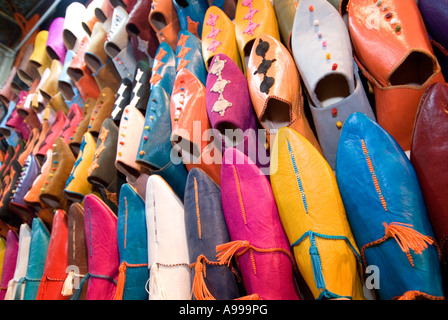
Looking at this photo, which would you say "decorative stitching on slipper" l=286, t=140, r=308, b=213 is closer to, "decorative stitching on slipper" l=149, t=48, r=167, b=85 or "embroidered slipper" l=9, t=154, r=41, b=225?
"decorative stitching on slipper" l=149, t=48, r=167, b=85

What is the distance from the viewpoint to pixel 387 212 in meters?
0.81


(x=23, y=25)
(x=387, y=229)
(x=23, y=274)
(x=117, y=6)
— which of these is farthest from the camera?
(x=23, y=25)

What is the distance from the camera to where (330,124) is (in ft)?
3.41

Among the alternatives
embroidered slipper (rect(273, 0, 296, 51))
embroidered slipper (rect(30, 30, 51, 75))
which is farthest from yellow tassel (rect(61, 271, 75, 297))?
embroidered slipper (rect(30, 30, 51, 75))

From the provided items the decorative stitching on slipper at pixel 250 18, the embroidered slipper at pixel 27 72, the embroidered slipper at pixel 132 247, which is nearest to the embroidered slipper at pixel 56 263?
the embroidered slipper at pixel 132 247

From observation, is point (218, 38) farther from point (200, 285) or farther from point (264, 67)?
point (200, 285)

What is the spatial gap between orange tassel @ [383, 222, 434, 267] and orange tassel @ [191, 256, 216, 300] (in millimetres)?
522

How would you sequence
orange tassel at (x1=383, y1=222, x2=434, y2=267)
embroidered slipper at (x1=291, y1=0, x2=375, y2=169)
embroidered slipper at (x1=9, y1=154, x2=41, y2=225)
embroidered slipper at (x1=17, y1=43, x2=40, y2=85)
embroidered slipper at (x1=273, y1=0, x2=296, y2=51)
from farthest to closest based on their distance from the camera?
embroidered slipper at (x1=17, y1=43, x2=40, y2=85) → embroidered slipper at (x1=9, y1=154, x2=41, y2=225) → embroidered slipper at (x1=273, y1=0, x2=296, y2=51) → embroidered slipper at (x1=291, y1=0, x2=375, y2=169) → orange tassel at (x1=383, y1=222, x2=434, y2=267)

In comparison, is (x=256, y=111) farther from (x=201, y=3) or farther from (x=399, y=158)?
(x=201, y=3)

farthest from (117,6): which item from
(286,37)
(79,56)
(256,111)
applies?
(256,111)

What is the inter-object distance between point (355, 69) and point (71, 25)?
2.23 m

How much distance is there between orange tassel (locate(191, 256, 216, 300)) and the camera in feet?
3.16

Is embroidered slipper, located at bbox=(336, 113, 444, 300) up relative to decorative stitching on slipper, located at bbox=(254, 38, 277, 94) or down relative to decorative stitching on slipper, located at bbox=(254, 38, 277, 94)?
down

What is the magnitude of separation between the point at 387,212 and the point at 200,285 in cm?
56
